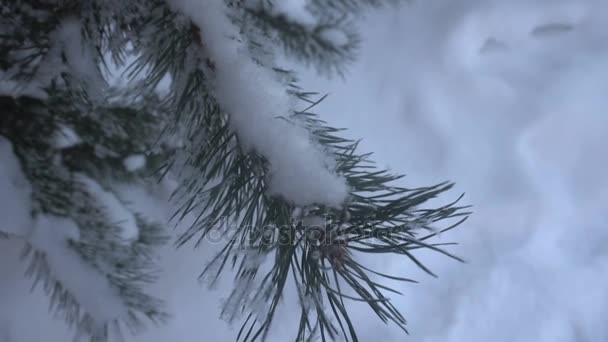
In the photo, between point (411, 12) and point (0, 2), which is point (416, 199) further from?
point (411, 12)

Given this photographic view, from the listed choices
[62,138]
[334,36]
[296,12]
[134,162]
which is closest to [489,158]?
[334,36]

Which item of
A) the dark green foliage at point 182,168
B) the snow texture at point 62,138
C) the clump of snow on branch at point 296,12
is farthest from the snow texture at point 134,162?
the clump of snow on branch at point 296,12

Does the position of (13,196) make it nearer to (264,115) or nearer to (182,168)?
(182,168)

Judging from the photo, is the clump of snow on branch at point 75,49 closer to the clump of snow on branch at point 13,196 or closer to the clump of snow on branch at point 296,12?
the clump of snow on branch at point 13,196

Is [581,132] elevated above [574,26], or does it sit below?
below

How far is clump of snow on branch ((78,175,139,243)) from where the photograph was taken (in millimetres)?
604

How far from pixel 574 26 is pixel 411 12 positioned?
1.70 ft

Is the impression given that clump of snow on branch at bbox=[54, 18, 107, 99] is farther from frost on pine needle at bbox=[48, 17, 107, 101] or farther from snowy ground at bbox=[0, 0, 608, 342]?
snowy ground at bbox=[0, 0, 608, 342]

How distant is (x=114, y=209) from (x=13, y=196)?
12 centimetres

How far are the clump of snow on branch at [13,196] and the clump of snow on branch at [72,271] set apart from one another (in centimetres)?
2

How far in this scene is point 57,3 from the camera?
525 millimetres

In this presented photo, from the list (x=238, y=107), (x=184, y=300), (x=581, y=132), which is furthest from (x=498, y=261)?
(x=238, y=107)

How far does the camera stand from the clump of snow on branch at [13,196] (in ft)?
1.74

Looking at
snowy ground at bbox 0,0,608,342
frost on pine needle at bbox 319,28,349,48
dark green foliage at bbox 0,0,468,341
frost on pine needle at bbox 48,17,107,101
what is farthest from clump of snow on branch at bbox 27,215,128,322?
frost on pine needle at bbox 319,28,349,48
